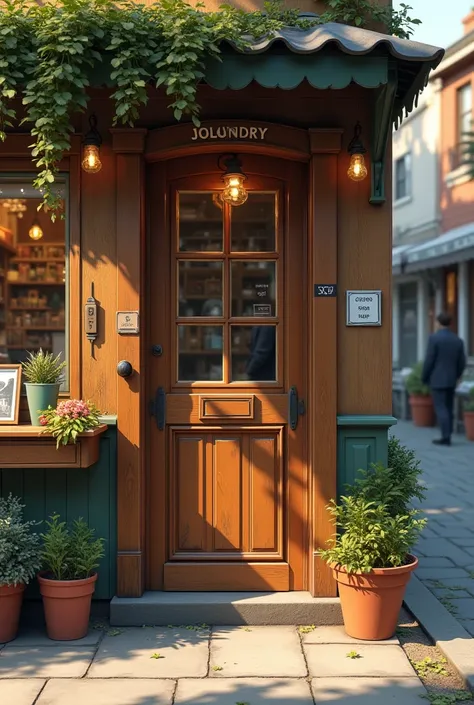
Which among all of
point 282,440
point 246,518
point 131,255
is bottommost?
point 246,518

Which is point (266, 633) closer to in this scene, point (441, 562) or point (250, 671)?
point (250, 671)

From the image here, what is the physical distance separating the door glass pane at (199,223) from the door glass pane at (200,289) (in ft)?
0.35

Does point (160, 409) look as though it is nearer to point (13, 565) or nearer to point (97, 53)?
point (13, 565)

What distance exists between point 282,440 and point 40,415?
1.44 meters

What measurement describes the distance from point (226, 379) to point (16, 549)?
1.56 metres

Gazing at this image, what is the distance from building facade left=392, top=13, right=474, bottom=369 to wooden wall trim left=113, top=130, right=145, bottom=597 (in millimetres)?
9864

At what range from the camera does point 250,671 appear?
416 centimetres

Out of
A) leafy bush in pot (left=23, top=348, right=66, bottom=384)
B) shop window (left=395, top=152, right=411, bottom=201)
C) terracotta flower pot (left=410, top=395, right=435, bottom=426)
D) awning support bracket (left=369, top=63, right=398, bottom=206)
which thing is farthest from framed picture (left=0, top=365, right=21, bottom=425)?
shop window (left=395, top=152, right=411, bottom=201)

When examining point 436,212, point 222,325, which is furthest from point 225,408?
point 436,212

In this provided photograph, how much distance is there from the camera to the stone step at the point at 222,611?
4770 mm

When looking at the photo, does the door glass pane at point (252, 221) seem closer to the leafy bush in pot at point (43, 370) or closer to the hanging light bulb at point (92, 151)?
the hanging light bulb at point (92, 151)

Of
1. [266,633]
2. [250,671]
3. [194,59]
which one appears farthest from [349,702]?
[194,59]

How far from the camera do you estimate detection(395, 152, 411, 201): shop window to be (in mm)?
Result: 20328

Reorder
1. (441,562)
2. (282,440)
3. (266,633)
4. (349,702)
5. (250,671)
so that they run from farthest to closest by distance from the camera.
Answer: (441,562) < (282,440) < (266,633) < (250,671) < (349,702)
